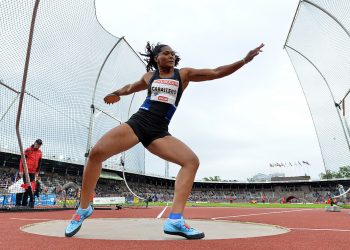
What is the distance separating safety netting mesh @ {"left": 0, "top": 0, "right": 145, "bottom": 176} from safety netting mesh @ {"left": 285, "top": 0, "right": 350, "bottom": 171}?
630cm

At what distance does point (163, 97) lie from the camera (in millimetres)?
2918

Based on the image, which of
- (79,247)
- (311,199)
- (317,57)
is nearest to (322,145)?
(317,57)

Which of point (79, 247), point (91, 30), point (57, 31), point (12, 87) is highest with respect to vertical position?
point (91, 30)

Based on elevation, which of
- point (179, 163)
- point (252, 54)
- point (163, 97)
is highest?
point (252, 54)

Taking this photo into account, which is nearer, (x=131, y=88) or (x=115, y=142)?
(x=115, y=142)

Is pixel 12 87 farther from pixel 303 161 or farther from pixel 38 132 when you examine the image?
pixel 303 161

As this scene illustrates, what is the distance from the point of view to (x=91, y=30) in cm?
869

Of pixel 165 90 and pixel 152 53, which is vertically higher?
pixel 152 53

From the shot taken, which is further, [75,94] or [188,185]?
[75,94]

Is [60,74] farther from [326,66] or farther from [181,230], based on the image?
[326,66]

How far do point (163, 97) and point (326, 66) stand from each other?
9560 mm

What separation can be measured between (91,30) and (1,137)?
387 centimetres

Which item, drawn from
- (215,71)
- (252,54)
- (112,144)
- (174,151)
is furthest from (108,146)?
(252,54)

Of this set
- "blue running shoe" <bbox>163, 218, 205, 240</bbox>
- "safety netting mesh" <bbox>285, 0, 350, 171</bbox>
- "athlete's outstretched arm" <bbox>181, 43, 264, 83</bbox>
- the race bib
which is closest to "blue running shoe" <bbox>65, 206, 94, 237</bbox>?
"blue running shoe" <bbox>163, 218, 205, 240</bbox>
